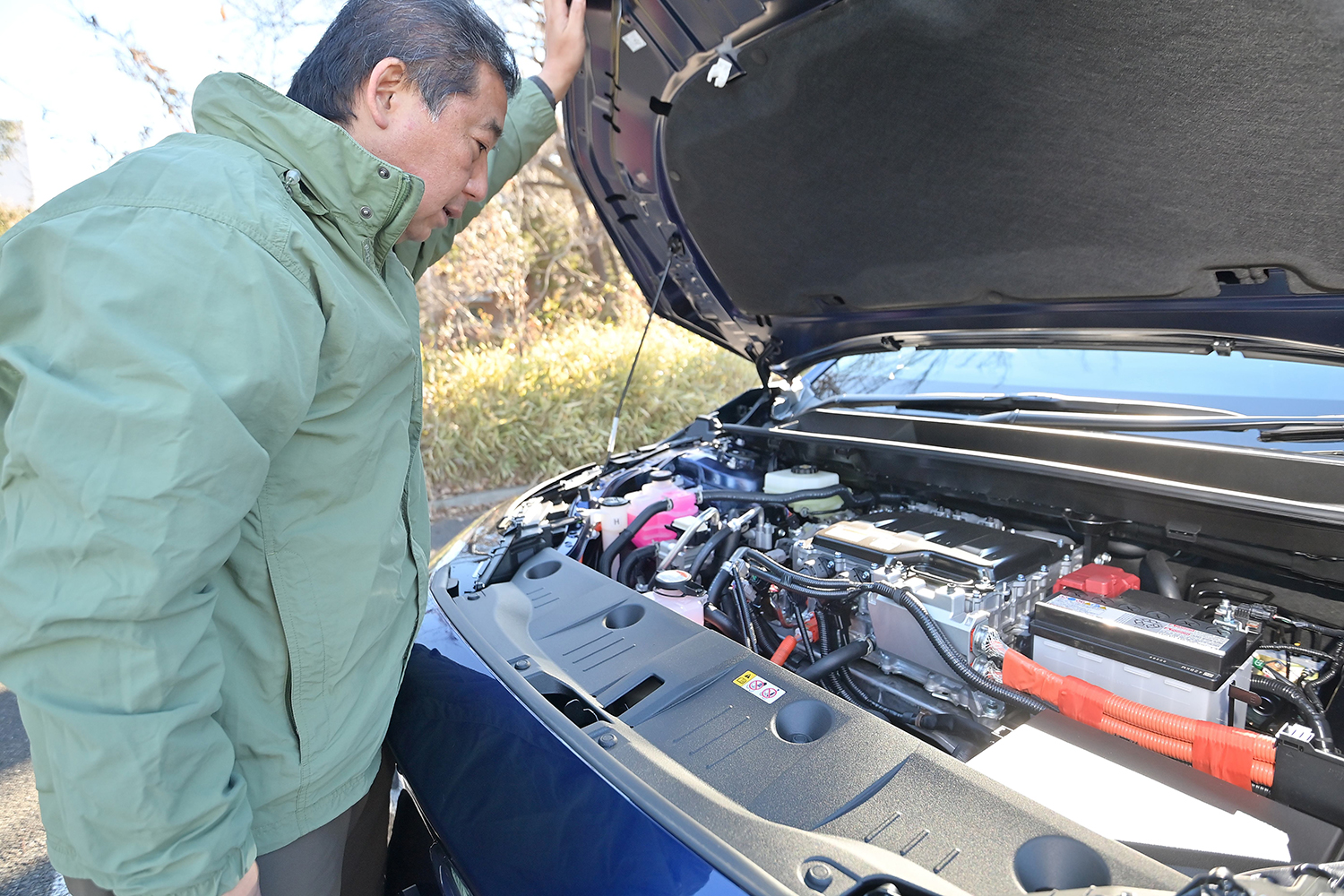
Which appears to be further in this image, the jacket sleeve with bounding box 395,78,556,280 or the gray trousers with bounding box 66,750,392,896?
the jacket sleeve with bounding box 395,78,556,280

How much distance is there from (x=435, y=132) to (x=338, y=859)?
3.79 feet

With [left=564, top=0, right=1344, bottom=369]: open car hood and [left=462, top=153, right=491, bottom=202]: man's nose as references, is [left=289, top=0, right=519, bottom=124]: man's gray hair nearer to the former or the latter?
[left=462, top=153, right=491, bottom=202]: man's nose

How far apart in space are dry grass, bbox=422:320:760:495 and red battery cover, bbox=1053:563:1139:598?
4805 mm

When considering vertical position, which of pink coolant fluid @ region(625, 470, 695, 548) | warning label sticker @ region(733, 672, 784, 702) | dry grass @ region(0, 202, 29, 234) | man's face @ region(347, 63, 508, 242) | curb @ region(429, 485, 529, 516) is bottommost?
curb @ region(429, 485, 529, 516)

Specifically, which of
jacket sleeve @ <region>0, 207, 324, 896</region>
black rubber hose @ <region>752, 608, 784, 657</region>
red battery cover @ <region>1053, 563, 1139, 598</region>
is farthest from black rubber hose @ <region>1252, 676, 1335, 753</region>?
jacket sleeve @ <region>0, 207, 324, 896</region>

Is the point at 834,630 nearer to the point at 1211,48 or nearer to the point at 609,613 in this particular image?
the point at 609,613

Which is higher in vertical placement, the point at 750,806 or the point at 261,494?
the point at 261,494

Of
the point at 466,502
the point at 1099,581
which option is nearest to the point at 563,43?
the point at 1099,581

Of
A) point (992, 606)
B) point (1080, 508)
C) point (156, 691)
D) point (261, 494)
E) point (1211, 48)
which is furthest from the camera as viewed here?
point (1080, 508)

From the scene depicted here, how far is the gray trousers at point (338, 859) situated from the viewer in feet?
3.62

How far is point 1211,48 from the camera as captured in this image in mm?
1186

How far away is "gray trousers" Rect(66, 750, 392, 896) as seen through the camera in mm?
1104

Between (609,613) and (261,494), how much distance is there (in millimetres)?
813

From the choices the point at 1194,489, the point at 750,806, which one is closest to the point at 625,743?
the point at 750,806
